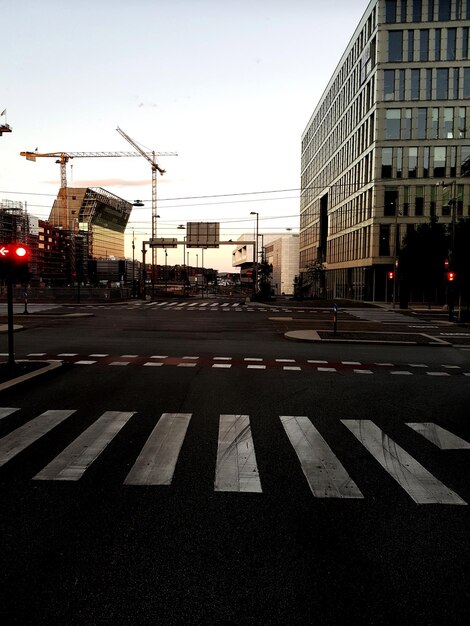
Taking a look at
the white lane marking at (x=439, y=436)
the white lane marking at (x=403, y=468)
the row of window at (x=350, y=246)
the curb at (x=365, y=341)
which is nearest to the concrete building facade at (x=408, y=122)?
the row of window at (x=350, y=246)

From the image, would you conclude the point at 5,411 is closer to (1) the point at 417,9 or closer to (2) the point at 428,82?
(2) the point at 428,82

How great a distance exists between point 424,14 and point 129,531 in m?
59.5

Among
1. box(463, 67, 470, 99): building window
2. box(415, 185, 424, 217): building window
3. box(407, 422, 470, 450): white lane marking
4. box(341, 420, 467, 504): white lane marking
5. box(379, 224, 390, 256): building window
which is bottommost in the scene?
box(407, 422, 470, 450): white lane marking

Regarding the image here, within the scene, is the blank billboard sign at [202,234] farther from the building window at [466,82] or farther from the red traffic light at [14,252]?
the red traffic light at [14,252]

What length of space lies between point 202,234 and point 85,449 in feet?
143

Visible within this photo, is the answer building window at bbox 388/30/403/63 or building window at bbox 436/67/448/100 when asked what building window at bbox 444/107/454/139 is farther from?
building window at bbox 388/30/403/63

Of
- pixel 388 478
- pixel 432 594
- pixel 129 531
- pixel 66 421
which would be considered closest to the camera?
pixel 432 594

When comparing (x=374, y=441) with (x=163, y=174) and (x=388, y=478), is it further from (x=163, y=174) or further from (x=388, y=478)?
(x=163, y=174)

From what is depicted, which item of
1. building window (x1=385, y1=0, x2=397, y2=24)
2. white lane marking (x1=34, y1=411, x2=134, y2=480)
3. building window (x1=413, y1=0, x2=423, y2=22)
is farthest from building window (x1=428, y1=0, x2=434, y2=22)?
white lane marking (x1=34, y1=411, x2=134, y2=480)

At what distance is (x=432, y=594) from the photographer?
10.7 ft

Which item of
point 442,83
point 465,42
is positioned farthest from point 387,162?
point 465,42

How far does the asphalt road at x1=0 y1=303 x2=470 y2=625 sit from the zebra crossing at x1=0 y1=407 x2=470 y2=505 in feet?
0.11

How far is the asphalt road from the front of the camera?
320 centimetres

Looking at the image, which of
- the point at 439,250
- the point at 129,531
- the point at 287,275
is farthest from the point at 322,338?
the point at 287,275
